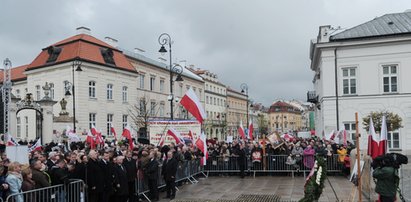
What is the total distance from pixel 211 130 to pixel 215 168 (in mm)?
59582

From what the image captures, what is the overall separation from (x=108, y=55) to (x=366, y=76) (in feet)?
91.6

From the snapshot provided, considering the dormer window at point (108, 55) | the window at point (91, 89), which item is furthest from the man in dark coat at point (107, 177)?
the dormer window at point (108, 55)

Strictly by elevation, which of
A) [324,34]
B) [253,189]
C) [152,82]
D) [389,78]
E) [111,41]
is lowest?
[253,189]

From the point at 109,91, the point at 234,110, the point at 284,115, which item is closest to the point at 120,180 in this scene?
the point at 109,91

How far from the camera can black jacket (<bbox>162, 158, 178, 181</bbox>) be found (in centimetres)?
1349

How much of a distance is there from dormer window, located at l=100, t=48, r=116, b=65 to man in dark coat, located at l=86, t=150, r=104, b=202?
37.3 metres

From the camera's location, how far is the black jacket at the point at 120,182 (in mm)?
10812

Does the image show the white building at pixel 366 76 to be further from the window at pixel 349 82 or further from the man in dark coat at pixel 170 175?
the man in dark coat at pixel 170 175

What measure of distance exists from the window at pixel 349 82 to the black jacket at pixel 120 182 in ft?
82.0

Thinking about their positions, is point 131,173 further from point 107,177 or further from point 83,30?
point 83,30

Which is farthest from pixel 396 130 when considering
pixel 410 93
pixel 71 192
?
pixel 71 192

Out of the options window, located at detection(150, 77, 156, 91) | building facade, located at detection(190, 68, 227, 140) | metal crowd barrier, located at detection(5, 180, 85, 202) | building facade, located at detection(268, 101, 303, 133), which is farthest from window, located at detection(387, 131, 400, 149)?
building facade, located at detection(268, 101, 303, 133)

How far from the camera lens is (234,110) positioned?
98.7m

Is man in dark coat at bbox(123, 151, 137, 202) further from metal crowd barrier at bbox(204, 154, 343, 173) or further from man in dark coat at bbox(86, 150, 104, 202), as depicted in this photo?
metal crowd barrier at bbox(204, 154, 343, 173)
